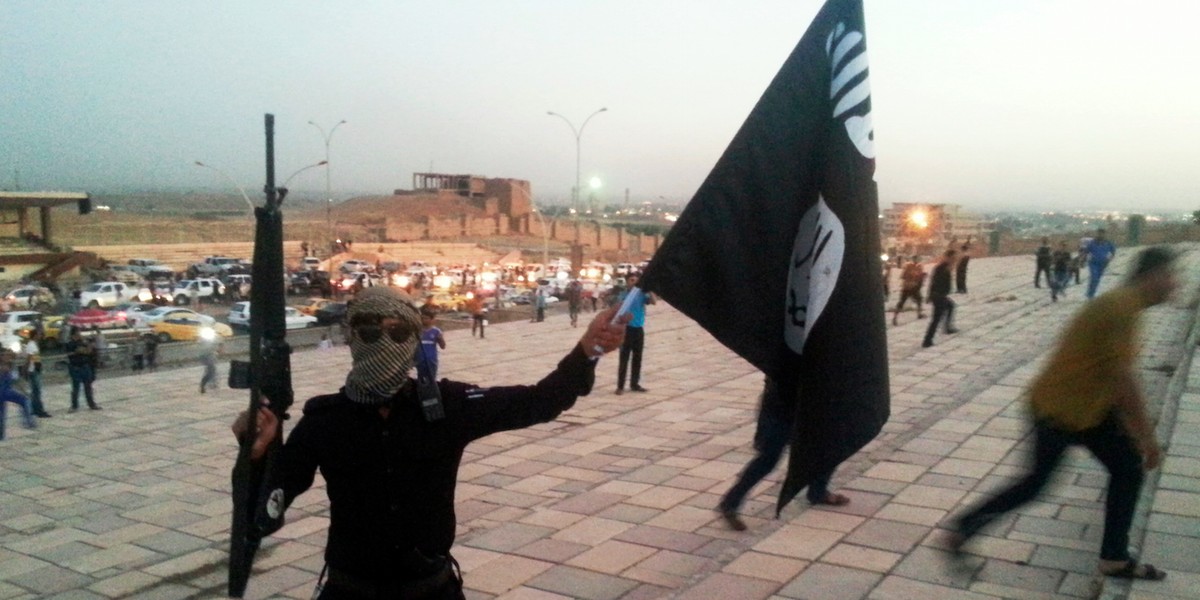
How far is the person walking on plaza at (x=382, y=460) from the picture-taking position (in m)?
2.02

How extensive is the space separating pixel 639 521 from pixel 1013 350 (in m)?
8.37

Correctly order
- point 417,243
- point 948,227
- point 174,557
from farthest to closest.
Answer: point 417,243 → point 948,227 → point 174,557

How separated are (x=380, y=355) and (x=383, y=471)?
0.25m

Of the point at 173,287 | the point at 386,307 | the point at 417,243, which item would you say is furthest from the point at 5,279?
the point at 386,307

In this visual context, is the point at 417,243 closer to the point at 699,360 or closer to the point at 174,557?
the point at 699,360

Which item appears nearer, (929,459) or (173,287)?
(929,459)

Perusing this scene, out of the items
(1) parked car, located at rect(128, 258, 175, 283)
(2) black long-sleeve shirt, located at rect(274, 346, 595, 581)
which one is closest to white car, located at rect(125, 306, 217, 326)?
(1) parked car, located at rect(128, 258, 175, 283)

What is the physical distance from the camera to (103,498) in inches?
273

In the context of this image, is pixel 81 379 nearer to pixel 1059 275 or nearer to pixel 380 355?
pixel 380 355

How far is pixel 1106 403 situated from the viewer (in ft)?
11.5

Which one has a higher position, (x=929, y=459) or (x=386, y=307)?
(x=386, y=307)

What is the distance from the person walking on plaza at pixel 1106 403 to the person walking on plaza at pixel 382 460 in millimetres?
2498

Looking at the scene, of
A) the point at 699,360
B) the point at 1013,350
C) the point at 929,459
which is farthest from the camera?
the point at 699,360

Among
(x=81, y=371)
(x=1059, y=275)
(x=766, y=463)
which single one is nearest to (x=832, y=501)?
(x=766, y=463)
